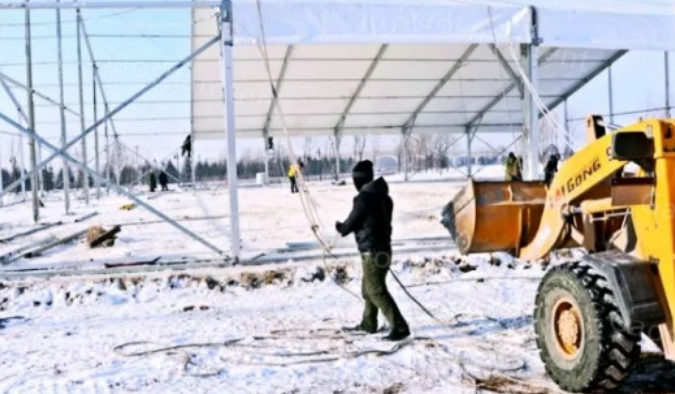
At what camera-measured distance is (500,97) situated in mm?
19625

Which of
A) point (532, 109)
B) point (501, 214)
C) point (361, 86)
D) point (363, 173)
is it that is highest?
point (361, 86)

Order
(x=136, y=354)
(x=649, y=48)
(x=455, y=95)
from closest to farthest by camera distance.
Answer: (x=136, y=354), (x=649, y=48), (x=455, y=95)

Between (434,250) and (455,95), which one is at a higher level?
(455,95)

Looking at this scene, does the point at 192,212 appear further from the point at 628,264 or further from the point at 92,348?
the point at 628,264

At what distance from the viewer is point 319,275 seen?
7.75 m

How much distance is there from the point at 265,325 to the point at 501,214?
2527 millimetres

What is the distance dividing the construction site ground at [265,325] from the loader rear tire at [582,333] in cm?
27

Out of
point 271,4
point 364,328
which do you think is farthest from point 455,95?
point 364,328

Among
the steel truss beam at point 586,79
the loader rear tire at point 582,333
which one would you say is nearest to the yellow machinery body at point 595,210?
the loader rear tire at point 582,333

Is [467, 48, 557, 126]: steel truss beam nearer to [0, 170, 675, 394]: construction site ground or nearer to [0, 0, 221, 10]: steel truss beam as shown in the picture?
[0, 170, 675, 394]: construction site ground

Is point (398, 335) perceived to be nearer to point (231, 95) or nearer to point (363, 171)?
point (363, 171)

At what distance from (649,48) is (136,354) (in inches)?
328

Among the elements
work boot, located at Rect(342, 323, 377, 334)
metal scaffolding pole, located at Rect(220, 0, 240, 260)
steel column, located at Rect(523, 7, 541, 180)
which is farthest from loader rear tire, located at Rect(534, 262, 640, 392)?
steel column, located at Rect(523, 7, 541, 180)

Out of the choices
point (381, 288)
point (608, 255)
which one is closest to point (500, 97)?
point (381, 288)
